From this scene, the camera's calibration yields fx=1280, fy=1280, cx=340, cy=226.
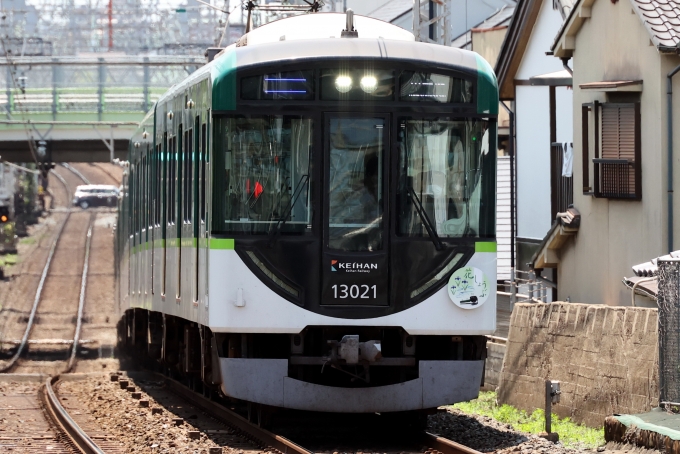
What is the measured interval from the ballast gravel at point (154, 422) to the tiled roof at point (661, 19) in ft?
20.6

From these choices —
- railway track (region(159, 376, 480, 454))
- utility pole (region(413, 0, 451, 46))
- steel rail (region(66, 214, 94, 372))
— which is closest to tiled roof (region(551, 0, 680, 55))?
utility pole (region(413, 0, 451, 46))

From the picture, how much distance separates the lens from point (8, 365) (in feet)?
90.5

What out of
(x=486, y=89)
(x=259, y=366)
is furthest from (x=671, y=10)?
(x=259, y=366)

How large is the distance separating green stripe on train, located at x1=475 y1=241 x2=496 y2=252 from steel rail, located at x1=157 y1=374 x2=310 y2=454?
2117 millimetres

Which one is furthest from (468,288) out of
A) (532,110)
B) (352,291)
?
(532,110)

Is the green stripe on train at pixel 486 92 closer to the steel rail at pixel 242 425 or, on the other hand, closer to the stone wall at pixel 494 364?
the steel rail at pixel 242 425

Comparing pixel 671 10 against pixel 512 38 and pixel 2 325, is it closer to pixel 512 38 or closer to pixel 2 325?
pixel 512 38

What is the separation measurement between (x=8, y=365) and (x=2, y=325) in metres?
10.4

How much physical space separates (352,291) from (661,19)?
240 inches

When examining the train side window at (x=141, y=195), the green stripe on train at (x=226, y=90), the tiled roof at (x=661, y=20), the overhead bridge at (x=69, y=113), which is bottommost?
the train side window at (x=141, y=195)

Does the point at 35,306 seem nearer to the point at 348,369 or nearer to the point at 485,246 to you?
the point at 348,369

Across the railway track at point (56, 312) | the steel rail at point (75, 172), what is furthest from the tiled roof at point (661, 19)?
the steel rail at point (75, 172)

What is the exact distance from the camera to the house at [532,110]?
66.1 feet

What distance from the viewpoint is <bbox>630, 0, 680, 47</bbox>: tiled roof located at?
13758mm
